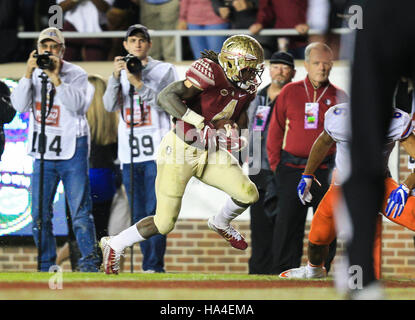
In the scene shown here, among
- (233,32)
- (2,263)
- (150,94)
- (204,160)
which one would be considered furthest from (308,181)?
(2,263)

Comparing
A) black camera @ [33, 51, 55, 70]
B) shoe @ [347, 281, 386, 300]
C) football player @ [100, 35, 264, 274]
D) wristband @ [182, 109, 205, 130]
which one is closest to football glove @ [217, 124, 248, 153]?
football player @ [100, 35, 264, 274]

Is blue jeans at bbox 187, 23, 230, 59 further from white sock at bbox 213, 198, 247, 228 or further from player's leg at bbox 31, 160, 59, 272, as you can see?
white sock at bbox 213, 198, 247, 228

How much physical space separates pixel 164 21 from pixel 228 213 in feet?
9.28

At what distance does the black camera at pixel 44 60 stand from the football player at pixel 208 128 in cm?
132

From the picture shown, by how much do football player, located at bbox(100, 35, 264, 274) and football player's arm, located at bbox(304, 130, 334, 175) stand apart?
1.71 feet

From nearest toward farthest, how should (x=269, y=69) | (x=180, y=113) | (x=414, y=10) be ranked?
(x=414, y=10), (x=180, y=113), (x=269, y=69)

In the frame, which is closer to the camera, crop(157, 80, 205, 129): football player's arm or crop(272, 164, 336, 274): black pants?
crop(157, 80, 205, 129): football player's arm

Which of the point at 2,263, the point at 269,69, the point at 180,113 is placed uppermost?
the point at 269,69

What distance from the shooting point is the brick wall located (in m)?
8.02

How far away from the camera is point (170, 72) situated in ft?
22.0

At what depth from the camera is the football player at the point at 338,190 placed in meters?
5.53

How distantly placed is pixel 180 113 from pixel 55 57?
5.25 ft

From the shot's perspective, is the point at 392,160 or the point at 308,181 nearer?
the point at 308,181

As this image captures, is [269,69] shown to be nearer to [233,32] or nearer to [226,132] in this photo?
[233,32]
